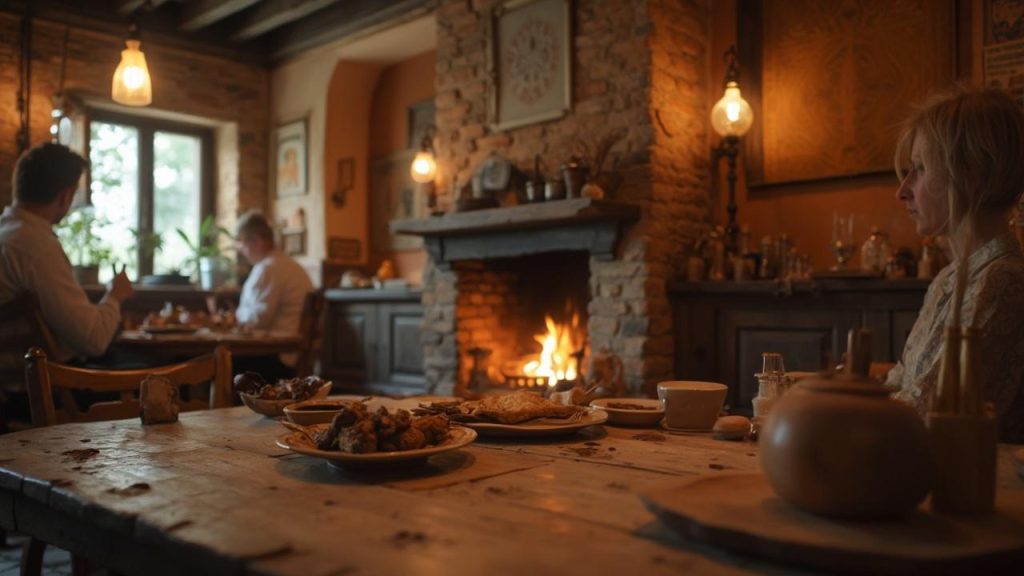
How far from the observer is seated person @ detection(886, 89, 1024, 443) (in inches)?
60.1

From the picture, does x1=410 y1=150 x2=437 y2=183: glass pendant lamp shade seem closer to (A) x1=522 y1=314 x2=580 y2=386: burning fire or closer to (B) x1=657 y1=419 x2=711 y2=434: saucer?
(A) x1=522 y1=314 x2=580 y2=386: burning fire

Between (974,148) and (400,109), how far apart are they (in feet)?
21.3

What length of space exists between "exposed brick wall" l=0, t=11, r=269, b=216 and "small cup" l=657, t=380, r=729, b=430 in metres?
6.64

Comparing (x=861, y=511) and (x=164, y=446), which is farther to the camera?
(x=164, y=446)

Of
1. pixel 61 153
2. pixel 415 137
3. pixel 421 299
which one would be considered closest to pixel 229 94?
pixel 415 137

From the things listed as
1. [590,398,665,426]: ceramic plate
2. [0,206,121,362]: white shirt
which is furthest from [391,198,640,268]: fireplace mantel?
[590,398,665,426]: ceramic plate

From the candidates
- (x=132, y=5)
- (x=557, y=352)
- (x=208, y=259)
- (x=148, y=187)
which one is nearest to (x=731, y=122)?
(x=557, y=352)

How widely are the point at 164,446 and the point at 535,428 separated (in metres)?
0.72

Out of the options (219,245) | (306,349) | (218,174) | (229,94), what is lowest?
(306,349)

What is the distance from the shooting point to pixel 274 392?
199cm

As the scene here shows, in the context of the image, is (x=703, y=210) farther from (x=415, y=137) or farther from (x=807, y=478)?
(x=807, y=478)

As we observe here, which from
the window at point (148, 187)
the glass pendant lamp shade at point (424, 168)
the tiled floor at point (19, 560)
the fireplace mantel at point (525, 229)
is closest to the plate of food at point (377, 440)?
the tiled floor at point (19, 560)

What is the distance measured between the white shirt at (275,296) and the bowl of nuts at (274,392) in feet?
10.7

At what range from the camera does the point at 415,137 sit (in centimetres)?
739
